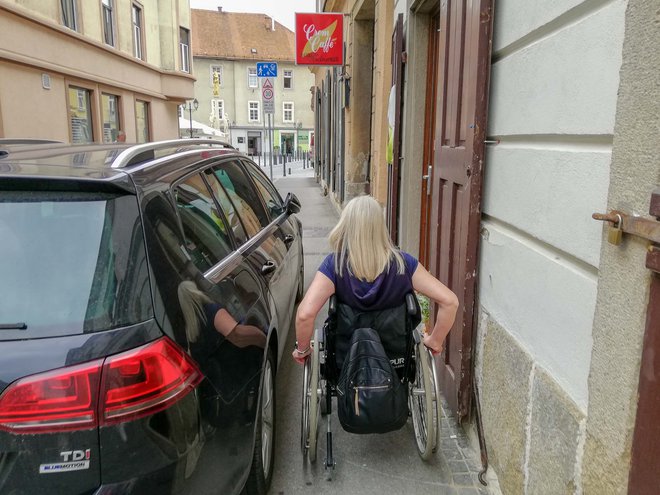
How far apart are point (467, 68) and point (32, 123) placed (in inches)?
498

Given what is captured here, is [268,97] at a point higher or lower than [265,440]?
higher

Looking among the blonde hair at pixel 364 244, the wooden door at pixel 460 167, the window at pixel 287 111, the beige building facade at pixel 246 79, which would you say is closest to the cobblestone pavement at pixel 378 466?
the wooden door at pixel 460 167

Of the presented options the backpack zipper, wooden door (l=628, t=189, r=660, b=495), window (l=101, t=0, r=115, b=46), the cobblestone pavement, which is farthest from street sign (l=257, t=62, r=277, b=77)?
wooden door (l=628, t=189, r=660, b=495)

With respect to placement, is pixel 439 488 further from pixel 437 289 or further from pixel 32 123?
pixel 32 123

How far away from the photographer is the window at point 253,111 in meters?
54.9

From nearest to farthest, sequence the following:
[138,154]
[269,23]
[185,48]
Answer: [138,154] < [185,48] < [269,23]

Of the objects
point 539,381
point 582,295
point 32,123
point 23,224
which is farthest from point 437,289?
point 32,123

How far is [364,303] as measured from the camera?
2.60 meters

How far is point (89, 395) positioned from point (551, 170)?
1.79 meters

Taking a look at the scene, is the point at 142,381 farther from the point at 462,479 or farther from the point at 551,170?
the point at 462,479

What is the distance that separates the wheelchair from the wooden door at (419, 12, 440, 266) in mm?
2484

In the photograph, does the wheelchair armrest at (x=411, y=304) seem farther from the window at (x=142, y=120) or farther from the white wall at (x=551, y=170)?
the window at (x=142, y=120)

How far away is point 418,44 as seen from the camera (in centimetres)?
512

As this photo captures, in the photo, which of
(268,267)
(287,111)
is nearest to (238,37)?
(287,111)
